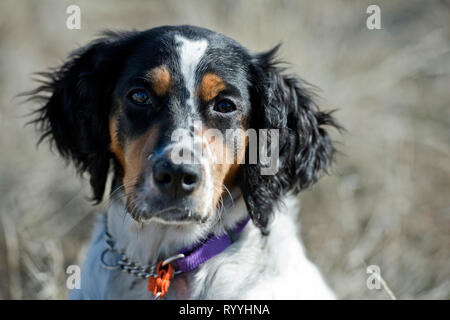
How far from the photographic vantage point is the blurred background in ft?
16.9

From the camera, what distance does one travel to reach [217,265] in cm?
308

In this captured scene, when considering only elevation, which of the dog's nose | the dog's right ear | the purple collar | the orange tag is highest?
the dog's right ear

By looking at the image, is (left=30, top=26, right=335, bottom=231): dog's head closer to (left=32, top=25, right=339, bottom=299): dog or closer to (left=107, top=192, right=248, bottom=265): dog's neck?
(left=32, top=25, right=339, bottom=299): dog

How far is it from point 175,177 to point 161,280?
0.58 m

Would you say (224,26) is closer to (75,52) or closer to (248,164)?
(75,52)

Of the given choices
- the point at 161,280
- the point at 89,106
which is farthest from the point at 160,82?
the point at 161,280

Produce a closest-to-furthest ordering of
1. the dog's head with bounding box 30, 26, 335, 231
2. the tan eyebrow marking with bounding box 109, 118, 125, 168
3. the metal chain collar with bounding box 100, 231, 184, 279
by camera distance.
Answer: the dog's head with bounding box 30, 26, 335, 231 → the metal chain collar with bounding box 100, 231, 184, 279 → the tan eyebrow marking with bounding box 109, 118, 125, 168

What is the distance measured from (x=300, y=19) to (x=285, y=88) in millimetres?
4173

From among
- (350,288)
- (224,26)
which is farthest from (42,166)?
(350,288)

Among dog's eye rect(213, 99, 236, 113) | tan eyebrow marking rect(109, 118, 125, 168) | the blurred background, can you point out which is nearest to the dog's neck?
tan eyebrow marking rect(109, 118, 125, 168)

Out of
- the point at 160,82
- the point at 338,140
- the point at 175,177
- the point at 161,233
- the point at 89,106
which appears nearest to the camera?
the point at 175,177

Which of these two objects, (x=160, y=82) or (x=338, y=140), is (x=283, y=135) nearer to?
(x=160, y=82)

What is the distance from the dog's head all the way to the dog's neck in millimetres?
117

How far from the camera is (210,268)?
307 cm
